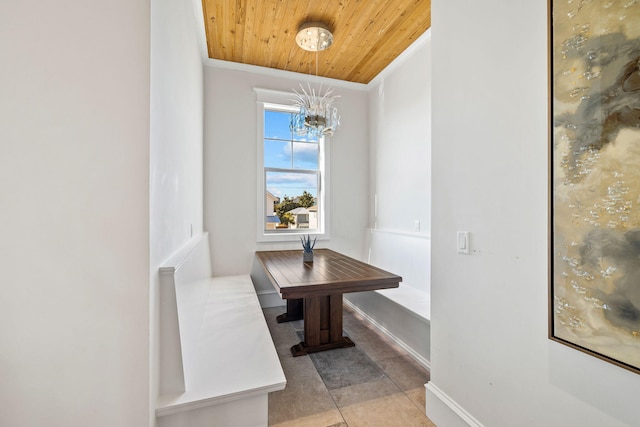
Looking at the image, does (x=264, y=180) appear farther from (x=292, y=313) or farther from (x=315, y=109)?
(x=292, y=313)

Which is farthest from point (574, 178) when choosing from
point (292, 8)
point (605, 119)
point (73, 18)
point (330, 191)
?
point (330, 191)

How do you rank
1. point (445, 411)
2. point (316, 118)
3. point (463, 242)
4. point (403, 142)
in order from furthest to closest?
1. point (403, 142)
2. point (316, 118)
3. point (445, 411)
4. point (463, 242)

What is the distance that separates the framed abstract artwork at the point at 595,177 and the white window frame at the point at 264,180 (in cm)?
290

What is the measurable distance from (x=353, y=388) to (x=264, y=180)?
97.8 inches

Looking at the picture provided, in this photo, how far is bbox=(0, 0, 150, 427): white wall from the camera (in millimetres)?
1076

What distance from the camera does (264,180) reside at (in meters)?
3.60

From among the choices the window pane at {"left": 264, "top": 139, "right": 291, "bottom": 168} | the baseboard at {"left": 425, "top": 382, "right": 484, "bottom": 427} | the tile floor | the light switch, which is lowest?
the tile floor

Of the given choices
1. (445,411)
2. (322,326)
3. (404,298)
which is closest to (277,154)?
(322,326)

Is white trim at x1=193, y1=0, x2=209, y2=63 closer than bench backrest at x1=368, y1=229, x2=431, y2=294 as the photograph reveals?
Yes

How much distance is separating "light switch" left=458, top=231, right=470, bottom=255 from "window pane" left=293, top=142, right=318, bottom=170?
8.65 feet

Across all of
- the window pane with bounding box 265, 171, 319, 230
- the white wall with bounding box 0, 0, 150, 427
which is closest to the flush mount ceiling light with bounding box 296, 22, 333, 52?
the window pane with bounding box 265, 171, 319, 230

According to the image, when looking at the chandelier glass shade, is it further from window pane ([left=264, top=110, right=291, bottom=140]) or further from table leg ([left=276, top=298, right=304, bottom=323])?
table leg ([left=276, top=298, right=304, bottom=323])

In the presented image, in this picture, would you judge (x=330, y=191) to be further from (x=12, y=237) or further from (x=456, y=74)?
(x=12, y=237)

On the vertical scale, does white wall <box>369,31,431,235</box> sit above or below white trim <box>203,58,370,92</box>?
below
